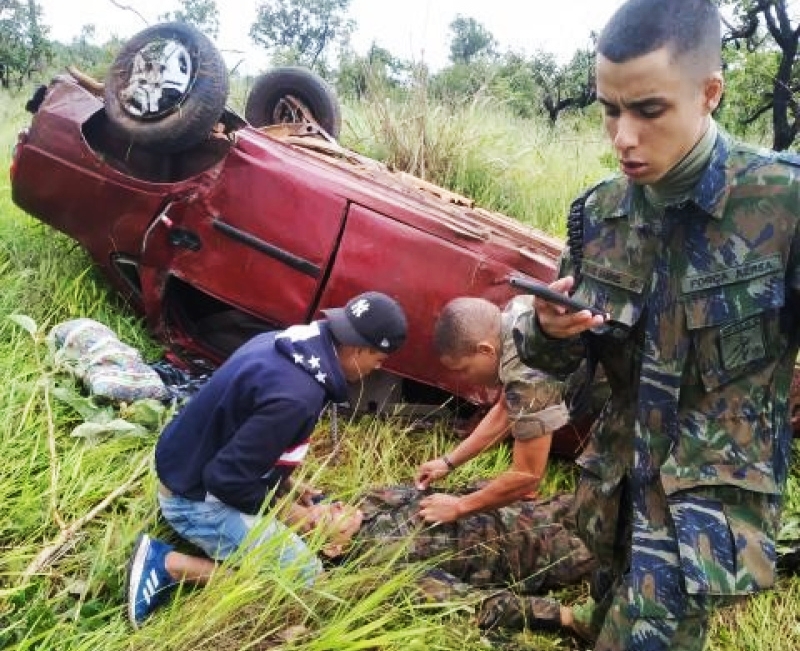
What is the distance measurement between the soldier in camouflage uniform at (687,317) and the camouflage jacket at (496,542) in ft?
2.95

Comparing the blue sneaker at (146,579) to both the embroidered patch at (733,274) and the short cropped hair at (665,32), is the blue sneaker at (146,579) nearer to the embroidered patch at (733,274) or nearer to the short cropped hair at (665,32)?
the embroidered patch at (733,274)

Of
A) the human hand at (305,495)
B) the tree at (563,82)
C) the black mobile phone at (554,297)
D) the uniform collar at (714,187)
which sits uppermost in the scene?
the tree at (563,82)

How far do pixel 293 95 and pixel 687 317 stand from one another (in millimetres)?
4179

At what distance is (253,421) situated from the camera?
2.22 metres

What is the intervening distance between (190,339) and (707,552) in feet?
8.59

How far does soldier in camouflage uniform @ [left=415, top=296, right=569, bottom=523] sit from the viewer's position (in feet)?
8.74

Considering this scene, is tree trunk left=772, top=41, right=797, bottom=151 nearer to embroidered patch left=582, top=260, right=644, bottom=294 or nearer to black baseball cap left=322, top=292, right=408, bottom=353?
black baseball cap left=322, top=292, right=408, bottom=353

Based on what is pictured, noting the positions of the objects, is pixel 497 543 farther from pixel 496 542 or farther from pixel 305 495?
pixel 305 495

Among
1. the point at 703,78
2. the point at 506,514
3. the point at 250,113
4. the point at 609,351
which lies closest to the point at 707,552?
the point at 609,351

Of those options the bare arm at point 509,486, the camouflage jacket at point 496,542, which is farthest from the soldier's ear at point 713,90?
the camouflage jacket at point 496,542

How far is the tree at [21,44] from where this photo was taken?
62.4 ft

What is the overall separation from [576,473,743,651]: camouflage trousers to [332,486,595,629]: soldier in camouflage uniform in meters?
0.74

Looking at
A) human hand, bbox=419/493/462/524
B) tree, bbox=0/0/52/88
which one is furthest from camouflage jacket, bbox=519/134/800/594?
tree, bbox=0/0/52/88

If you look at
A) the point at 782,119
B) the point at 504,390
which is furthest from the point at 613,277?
the point at 782,119
